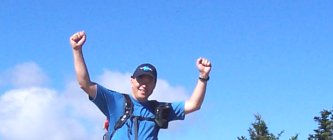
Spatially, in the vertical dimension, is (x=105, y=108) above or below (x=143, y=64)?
below

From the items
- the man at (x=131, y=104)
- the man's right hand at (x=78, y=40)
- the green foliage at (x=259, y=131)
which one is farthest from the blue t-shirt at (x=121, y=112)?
the green foliage at (x=259, y=131)

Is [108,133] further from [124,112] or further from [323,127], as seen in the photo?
[323,127]

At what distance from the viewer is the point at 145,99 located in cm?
638

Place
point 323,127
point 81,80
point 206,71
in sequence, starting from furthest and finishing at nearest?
1. point 323,127
2. point 206,71
3. point 81,80

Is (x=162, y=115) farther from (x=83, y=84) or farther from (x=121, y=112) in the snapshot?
(x=83, y=84)

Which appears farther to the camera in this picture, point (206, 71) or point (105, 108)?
point (206, 71)

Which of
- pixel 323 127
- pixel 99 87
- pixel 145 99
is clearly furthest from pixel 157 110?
pixel 323 127

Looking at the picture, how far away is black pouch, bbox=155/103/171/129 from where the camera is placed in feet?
20.9

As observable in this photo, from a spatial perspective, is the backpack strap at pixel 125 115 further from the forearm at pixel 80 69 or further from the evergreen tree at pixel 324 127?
the evergreen tree at pixel 324 127

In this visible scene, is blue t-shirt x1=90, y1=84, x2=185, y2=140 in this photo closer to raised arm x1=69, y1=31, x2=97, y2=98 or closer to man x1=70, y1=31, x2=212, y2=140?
man x1=70, y1=31, x2=212, y2=140

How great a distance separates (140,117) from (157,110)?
0.22 m

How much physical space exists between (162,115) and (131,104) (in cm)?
31

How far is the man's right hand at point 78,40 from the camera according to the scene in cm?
612

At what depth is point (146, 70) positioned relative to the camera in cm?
631
